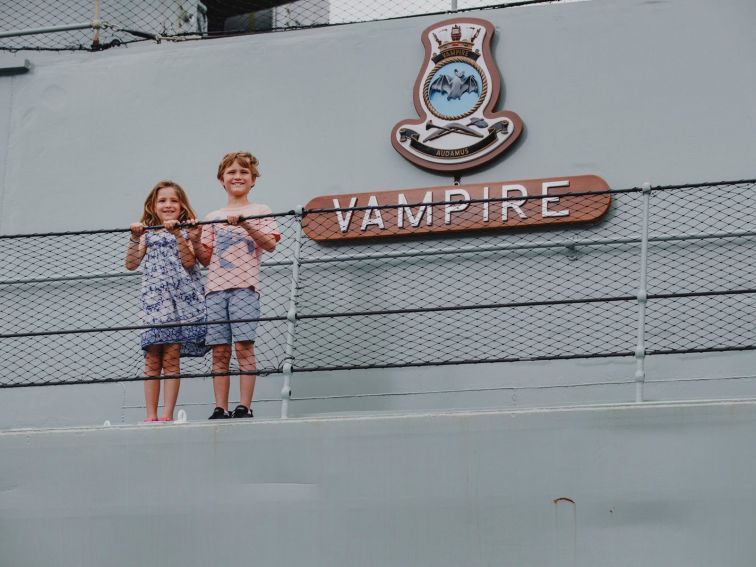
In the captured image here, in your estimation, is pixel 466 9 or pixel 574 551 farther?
pixel 466 9

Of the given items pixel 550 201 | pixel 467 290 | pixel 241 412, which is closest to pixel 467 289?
pixel 467 290

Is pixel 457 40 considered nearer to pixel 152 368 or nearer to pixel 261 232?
pixel 261 232

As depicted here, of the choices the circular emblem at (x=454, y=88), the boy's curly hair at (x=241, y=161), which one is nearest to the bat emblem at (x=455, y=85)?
the circular emblem at (x=454, y=88)

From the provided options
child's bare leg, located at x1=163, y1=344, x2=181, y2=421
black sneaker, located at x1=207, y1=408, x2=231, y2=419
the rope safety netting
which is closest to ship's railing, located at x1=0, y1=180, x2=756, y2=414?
the rope safety netting

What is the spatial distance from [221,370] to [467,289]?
2.72ft

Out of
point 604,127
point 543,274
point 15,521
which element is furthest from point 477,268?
point 15,521

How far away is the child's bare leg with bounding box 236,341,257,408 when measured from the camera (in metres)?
3.36

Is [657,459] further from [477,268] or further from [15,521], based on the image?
[15,521]

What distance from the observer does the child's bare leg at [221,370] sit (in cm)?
339

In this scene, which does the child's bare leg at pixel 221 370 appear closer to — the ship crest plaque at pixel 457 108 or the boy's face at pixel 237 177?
the boy's face at pixel 237 177

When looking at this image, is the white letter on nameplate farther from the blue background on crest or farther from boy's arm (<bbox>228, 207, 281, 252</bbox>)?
boy's arm (<bbox>228, 207, 281, 252</bbox>)

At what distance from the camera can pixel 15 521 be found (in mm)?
3207

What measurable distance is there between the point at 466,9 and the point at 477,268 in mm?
915

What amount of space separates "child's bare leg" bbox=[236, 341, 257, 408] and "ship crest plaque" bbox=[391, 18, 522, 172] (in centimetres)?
92
